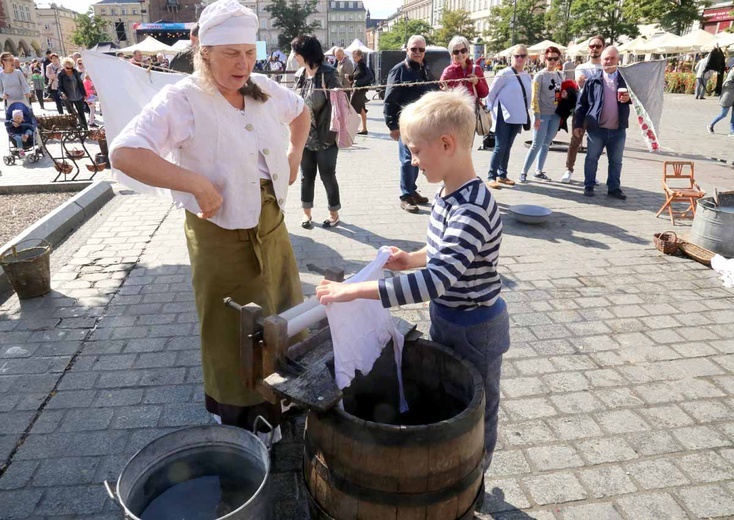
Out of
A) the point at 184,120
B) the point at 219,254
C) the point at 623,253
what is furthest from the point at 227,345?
the point at 623,253

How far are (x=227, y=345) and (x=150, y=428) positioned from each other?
A: 0.89m

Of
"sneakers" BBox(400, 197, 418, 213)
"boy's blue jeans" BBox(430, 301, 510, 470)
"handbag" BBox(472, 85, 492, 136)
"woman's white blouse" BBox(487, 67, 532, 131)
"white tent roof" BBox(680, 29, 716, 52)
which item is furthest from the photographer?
"white tent roof" BBox(680, 29, 716, 52)

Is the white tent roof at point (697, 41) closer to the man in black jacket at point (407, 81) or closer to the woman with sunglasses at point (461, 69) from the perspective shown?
the woman with sunglasses at point (461, 69)

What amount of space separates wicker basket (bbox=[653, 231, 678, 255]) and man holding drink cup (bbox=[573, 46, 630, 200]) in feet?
6.71

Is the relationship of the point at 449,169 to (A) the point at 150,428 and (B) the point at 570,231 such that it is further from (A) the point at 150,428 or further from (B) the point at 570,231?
(B) the point at 570,231

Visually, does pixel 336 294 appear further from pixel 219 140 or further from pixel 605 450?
pixel 605 450

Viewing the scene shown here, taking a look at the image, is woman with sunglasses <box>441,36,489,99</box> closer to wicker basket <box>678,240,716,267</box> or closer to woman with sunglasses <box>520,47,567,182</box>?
woman with sunglasses <box>520,47,567,182</box>

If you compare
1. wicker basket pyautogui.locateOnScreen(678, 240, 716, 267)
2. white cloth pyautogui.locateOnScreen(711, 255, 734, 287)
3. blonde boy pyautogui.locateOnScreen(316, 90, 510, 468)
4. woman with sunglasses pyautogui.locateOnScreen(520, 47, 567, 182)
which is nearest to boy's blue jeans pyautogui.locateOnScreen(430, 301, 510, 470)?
blonde boy pyautogui.locateOnScreen(316, 90, 510, 468)

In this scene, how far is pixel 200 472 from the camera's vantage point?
7.00 ft

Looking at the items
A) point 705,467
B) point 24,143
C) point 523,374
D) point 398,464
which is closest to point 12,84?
point 24,143

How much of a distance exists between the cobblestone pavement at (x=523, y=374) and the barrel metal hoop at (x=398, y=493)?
27.7 inches

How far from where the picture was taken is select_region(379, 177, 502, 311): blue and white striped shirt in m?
1.76

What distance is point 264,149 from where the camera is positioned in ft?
7.42

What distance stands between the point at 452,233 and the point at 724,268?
14.1 ft
